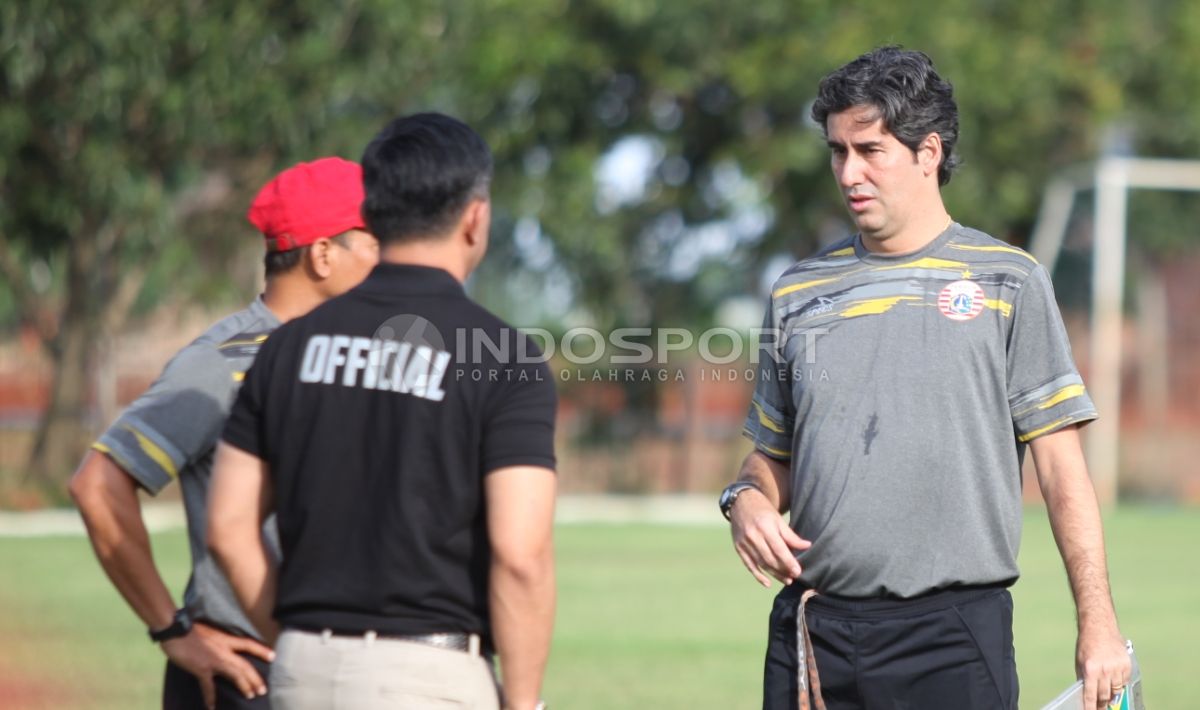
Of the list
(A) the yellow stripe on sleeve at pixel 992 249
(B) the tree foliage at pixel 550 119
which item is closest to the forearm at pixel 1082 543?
(A) the yellow stripe on sleeve at pixel 992 249

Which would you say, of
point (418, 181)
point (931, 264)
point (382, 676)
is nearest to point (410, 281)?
point (418, 181)

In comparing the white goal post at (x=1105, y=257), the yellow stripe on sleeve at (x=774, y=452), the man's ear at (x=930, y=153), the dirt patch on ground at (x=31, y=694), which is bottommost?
the dirt patch on ground at (x=31, y=694)

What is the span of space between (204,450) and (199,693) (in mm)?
642

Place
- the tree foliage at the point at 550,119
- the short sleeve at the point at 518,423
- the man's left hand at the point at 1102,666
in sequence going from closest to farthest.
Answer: the short sleeve at the point at 518,423
the man's left hand at the point at 1102,666
the tree foliage at the point at 550,119

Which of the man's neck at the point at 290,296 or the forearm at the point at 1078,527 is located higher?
the man's neck at the point at 290,296

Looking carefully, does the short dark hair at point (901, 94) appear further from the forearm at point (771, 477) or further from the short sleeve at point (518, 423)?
the short sleeve at point (518, 423)

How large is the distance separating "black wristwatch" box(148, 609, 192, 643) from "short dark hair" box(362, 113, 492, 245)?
46.4 inches

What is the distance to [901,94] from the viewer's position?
3.94m

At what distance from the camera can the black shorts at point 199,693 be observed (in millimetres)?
3781

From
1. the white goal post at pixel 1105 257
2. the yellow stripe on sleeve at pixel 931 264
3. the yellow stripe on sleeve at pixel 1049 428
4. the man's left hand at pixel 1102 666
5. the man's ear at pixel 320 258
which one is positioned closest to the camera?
the man's left hand at pixel 1102 666

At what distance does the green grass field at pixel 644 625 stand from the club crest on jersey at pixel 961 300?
4.99m

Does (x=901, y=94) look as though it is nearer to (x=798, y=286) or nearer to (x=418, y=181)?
(x=798, y=286)

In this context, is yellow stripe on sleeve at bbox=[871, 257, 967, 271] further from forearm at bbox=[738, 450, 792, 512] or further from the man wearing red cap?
the man wearing red cap

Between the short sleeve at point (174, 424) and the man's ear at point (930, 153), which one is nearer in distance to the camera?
the short sleeve at point (174, 424)
